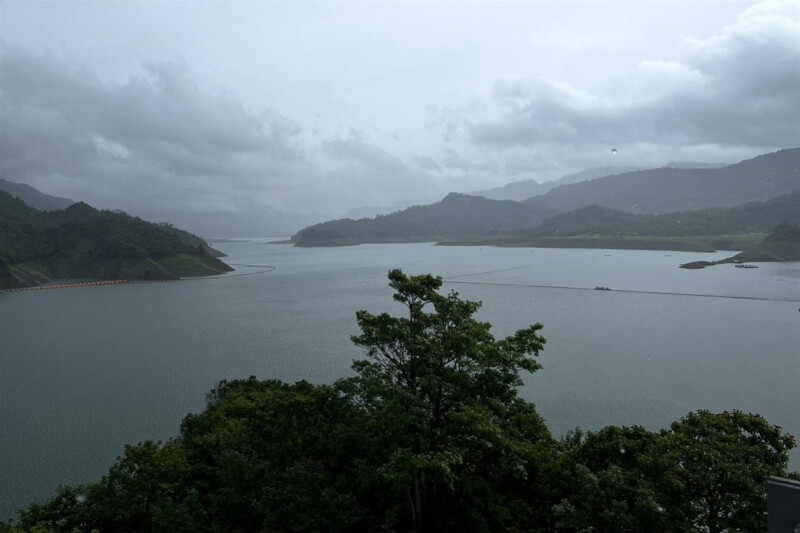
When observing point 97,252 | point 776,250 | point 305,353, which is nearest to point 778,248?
point 776,250

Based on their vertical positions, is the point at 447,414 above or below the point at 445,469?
above

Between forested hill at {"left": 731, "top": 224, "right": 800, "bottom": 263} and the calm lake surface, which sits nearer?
the calm lake surface

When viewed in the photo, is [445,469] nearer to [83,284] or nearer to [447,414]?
[447,414]

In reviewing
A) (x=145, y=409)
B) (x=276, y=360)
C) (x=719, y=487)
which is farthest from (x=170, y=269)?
(x=719, y=487)

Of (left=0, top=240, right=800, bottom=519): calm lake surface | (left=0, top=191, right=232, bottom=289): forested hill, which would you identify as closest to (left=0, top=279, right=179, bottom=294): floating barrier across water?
(left=0, top=191, right=232, bottom=289): forested hill

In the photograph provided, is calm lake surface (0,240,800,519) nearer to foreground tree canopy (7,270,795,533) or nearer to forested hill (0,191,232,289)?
foreground tree canopy (7,270,795,533)

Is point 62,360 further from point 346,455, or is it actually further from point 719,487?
point 719,487
